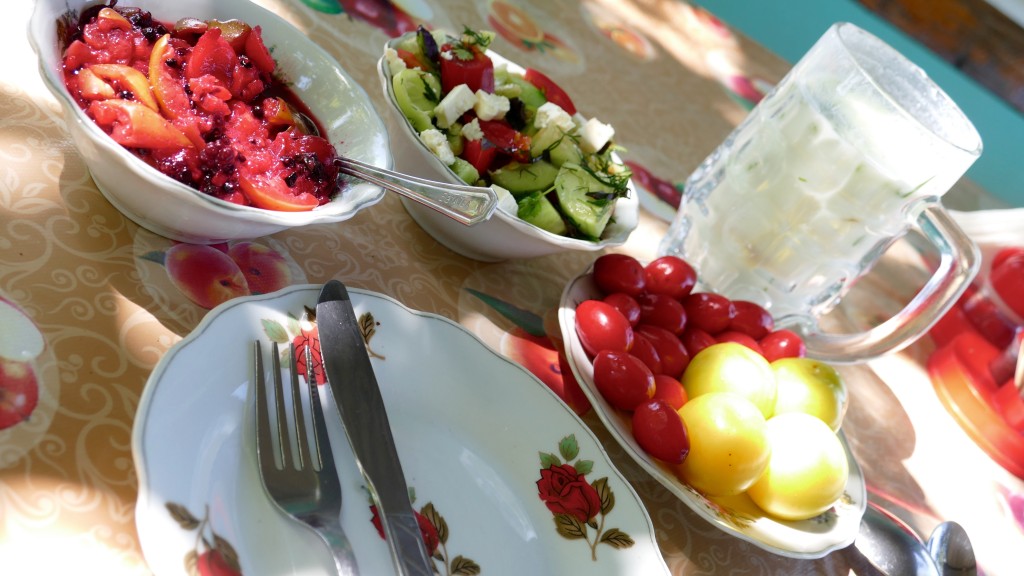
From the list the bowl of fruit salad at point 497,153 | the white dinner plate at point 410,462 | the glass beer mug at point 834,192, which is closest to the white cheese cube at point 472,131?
the bowl of fruit salad at point 497,153

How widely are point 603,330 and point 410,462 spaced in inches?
9.5

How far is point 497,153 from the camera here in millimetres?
824

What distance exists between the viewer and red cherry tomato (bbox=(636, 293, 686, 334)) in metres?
0.84

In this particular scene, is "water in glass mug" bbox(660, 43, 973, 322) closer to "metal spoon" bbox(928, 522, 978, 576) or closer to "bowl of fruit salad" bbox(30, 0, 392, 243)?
"metal spoon" bbox(928, 522, 978, 576)

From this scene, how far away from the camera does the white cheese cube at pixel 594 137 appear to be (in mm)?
892

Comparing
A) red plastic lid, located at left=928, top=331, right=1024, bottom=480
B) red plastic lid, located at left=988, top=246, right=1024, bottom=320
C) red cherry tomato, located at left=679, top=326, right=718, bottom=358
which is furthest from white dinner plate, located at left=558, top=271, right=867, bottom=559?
red plastic lid, located at left=988, top=246, right=1024, bottom=320

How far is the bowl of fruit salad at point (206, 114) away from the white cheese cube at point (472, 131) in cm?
12

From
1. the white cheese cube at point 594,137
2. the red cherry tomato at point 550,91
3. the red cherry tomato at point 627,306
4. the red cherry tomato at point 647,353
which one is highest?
the white cheese cube at point 594,137

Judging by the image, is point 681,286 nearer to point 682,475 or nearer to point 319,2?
point 682,475

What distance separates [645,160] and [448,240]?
48cm

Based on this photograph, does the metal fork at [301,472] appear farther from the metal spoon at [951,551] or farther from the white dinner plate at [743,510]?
the metal spoon at [951,551]

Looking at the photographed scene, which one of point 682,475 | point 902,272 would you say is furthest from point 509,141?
point 902,272

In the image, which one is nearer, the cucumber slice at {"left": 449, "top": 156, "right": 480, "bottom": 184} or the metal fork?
the metal fork

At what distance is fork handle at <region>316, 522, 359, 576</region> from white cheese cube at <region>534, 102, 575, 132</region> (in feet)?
1.66
